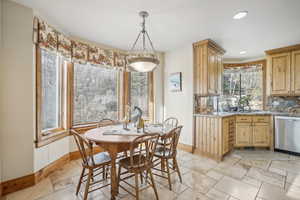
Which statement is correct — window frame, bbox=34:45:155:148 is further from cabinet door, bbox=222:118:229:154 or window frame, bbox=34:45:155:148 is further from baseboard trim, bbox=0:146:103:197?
cabinet door, bbox=222:118:229:154

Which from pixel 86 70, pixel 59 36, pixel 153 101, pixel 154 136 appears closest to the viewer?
pixel 154 136

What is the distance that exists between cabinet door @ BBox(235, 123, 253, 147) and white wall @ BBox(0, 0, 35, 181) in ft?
14.1

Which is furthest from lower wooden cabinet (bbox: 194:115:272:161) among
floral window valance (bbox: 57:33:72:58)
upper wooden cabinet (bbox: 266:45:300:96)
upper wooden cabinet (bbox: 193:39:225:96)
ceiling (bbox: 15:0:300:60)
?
floral window valance (bbox: 57:33:72:58)

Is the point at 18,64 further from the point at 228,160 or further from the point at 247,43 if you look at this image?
the point at 247,43

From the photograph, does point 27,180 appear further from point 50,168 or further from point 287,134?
point 287,134

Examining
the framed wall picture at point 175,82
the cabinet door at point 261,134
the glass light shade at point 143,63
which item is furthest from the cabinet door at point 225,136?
the glass light shade at point 143,63

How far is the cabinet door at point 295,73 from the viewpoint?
139 inches

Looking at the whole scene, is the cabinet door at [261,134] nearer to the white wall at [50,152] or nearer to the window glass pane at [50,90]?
the white wall at [50,152]

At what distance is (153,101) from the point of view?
4141mm

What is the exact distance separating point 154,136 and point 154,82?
8.20 feet

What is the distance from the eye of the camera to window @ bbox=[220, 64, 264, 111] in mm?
4441

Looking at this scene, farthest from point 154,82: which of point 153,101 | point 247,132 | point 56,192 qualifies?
point 56,192

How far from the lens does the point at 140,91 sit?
412 cm

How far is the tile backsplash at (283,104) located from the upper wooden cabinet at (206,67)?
1894 millimetres
